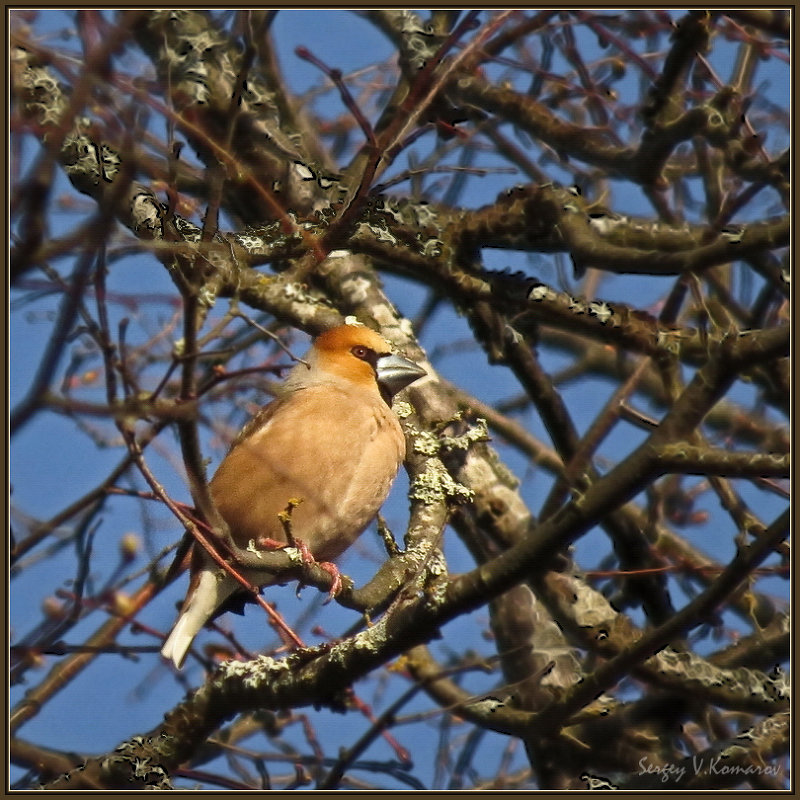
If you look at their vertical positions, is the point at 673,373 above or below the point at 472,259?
below

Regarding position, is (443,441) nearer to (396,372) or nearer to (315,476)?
(396,372)

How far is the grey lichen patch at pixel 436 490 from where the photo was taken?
4.99 m

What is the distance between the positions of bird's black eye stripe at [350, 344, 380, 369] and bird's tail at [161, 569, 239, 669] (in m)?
1.60

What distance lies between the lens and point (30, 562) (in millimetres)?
3496

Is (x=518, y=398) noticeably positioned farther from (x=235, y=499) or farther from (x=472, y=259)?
(x=235, y=499)

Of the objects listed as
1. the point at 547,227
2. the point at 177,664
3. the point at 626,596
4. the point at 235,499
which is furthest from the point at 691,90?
the point at 177,664

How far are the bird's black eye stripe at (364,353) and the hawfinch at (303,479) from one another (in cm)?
36

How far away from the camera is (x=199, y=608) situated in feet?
15.9

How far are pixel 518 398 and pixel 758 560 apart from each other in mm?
3904

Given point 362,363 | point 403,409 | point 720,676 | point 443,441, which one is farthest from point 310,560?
point 720,676

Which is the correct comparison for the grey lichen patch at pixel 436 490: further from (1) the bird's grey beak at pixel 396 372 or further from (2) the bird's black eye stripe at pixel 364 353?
(2) the bird's black eye stripe at pixel 364 353

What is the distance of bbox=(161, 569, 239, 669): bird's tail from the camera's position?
4.81m

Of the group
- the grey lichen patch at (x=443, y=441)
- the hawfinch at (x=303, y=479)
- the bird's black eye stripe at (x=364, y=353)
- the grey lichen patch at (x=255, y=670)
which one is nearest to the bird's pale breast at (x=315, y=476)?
the hawfinch at (x=303, y=479)

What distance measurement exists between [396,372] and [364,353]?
24 centimetres
